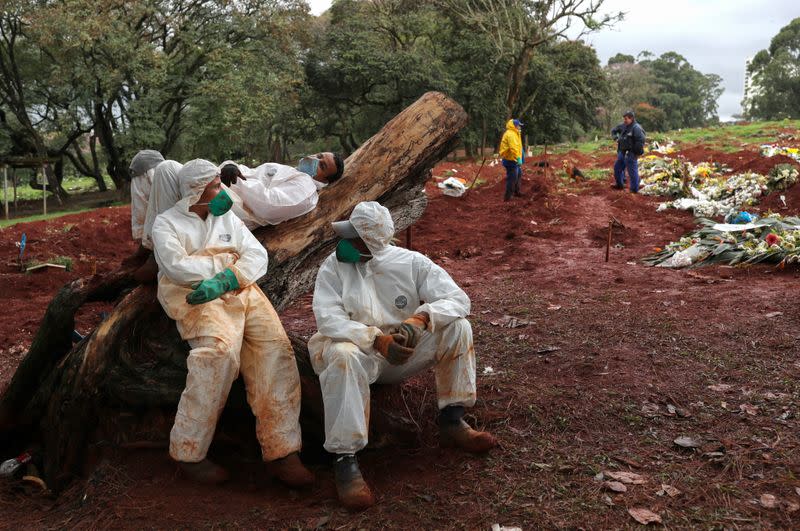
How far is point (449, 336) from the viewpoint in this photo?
11.0 feet

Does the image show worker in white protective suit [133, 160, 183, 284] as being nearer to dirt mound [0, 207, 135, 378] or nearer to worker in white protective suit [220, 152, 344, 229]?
worker in white protective suit [220, 152, 344, 229]

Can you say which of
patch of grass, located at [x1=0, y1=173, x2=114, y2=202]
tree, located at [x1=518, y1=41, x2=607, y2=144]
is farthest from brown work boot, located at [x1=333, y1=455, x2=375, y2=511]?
patch of grass, located at [x1=0, y1=173, x2=114, y2=202]

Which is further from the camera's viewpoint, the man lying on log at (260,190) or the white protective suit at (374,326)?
the man lying on log at (260,190)

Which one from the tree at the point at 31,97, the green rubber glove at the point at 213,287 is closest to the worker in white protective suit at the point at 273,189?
the green rubber glove at the point at 213,287

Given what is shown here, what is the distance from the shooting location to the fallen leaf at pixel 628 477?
3.07 metres

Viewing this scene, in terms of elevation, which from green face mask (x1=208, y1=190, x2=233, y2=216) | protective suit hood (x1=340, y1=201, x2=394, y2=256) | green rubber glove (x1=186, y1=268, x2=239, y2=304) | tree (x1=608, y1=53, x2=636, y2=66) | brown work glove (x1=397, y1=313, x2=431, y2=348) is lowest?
brown work glove (x1=397, y1=313, x2=431, y2=348)

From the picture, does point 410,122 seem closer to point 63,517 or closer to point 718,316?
point 718,316

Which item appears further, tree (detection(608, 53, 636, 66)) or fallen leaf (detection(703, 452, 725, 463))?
tree (detection(608, 53, 636, 66))

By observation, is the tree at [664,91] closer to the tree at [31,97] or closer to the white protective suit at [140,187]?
the tree at [31,97]

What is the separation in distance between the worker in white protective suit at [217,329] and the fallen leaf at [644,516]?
4.95ft

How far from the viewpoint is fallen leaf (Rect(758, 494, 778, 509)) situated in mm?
2809

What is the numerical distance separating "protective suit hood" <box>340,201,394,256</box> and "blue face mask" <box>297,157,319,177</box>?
1.91 metres

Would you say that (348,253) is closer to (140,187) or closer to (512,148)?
(140,187)

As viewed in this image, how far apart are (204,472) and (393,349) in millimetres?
1152
